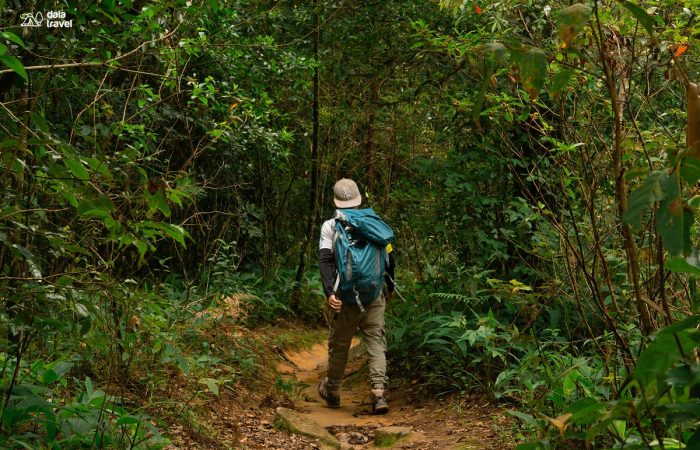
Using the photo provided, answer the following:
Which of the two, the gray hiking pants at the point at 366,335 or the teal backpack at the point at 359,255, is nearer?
the teal backpack at the point at 359,255

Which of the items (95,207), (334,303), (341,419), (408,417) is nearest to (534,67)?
(95,207)

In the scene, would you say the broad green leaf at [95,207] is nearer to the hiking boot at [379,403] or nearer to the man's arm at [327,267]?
the man's arm at [327,267]

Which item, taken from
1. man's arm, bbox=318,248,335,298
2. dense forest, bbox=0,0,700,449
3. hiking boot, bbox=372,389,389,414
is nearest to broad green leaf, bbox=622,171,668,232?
dense forest, bbox=0,0,700,449

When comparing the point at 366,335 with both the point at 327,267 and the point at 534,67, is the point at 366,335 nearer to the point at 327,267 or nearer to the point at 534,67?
the point at 327,267

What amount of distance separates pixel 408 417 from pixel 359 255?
5.09 feet

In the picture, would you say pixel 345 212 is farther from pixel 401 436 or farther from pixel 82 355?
pixel 82 355

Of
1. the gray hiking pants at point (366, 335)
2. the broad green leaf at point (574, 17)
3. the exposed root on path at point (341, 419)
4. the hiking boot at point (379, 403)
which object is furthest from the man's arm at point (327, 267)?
the broad green leaf at point (574, 17)

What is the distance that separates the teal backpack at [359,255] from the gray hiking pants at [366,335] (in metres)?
0.19

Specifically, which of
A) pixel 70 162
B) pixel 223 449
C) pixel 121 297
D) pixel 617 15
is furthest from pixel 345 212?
pixel 70 162

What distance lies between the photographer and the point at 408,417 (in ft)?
22.1

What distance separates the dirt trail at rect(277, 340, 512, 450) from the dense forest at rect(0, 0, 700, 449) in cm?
24

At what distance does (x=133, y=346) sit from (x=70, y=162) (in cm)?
299

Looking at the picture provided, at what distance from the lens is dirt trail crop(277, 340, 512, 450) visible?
5.66m

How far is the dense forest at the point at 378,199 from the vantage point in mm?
2863
